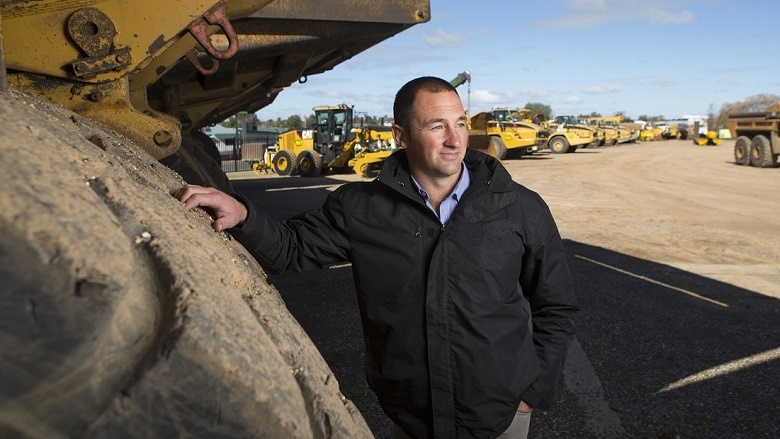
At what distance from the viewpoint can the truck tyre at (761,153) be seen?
20828mm

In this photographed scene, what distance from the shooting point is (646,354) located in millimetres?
4641

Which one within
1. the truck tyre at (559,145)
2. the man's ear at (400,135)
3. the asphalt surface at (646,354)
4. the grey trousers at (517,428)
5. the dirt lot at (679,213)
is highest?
the man's ear at (400,135)

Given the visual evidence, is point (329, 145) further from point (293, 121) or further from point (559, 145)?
point (293, 121)

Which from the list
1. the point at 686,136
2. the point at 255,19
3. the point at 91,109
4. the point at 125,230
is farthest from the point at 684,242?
the point at 686,136

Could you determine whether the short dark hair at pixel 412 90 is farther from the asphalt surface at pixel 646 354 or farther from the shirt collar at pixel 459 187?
the asphalt surface at pixel 646 354

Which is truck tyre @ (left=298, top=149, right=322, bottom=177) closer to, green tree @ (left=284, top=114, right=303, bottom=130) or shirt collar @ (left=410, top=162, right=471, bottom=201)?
shirt collar @ (left=410, top=162, right=471, bottom=201)

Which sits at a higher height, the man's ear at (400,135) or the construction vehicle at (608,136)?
the man's ear at (400,135)

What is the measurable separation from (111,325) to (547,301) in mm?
1668

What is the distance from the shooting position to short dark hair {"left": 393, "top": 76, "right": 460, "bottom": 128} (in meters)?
2.04

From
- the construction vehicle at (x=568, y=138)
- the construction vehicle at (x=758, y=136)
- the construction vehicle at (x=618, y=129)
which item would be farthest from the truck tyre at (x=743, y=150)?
the construction vehicle at (x=618, y=129)

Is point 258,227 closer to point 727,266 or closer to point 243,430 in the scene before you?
point 243,430

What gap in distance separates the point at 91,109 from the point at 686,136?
54.4 metres

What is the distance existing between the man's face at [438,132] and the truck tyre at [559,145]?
31093 millimetres

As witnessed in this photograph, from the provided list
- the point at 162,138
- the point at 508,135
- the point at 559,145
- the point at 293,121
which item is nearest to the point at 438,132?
the point at 162,138
